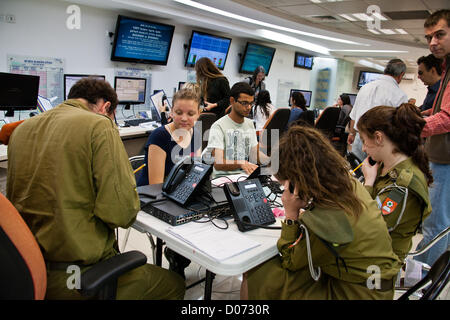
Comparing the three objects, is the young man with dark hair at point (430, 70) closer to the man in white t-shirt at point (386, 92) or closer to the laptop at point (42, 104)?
the man in white t-shirt at point (386, 92)

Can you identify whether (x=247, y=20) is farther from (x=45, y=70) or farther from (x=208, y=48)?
(x=45, y=70)

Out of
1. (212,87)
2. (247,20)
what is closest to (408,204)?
(212,87)

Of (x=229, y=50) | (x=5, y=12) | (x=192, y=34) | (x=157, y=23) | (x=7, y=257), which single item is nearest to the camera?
(x=7, y=257)

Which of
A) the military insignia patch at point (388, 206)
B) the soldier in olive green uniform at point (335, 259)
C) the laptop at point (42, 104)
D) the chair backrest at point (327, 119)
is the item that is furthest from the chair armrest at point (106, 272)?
the chair backrest at point (327, 119)

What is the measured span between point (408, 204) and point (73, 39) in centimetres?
404

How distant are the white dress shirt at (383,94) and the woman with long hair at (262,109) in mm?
1680

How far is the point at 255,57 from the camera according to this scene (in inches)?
267

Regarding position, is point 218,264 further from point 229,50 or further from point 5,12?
point 229,50

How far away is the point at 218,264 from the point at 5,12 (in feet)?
11.9

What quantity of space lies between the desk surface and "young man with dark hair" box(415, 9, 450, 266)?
1.19 metres

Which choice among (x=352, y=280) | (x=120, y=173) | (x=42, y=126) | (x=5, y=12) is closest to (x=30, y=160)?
(x=42, y=126)

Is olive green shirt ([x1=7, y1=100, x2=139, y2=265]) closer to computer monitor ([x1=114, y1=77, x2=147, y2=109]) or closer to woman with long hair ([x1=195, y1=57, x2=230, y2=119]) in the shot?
woman with long hair ([x1=195, y1=57, x2=230, y2=119])

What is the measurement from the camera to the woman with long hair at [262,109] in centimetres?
455

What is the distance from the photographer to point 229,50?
20.7 ft
